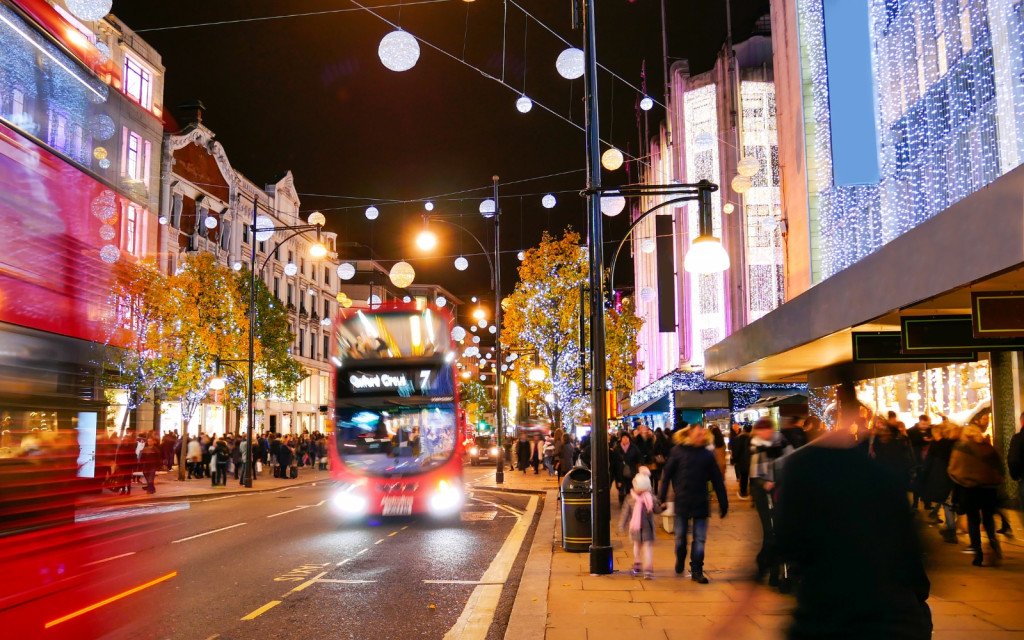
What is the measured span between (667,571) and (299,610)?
14.8 feet

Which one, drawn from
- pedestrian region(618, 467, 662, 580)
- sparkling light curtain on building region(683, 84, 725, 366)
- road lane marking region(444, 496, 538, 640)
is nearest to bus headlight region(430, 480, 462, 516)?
road lane marking region(444, 496, 538, 640)

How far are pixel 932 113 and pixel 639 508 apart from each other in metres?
8.88

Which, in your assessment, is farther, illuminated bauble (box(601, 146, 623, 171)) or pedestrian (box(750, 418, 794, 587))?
illuminated bauble (box(601, 146, 623, 171))

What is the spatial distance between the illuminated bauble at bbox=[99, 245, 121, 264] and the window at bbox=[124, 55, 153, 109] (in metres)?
1.36

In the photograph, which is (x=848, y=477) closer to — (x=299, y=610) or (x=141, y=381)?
(x=299, y=610)

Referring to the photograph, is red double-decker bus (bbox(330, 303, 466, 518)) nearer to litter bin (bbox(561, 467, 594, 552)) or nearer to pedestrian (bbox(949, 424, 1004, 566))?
litter bin (bbox(561, 467, 594, 552))

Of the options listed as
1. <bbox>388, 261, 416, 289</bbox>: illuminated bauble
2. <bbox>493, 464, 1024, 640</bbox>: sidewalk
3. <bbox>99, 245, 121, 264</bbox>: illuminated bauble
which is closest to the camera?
<bbox>99, 245, 121, 264</bbox>: illuminated bauble

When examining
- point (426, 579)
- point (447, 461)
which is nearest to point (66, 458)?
point (426, 579)

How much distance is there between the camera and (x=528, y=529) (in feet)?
54.1

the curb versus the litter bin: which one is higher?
the litter bin

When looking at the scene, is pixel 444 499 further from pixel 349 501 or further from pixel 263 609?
pixel 263 609

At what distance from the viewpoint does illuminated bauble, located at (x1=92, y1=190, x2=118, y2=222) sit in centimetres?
598

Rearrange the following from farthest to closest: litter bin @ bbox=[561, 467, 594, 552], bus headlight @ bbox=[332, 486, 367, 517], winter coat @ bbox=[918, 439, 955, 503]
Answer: bus headlight @ bbox=[332, 486, 367, 517]
litter bin @ bbox=[561, 467, 594, 552]
winter coat @ bbox=[918, 439, 955, 503]

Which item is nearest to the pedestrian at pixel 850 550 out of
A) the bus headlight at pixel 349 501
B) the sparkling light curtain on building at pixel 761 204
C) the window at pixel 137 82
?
the window at pixel 137 82
